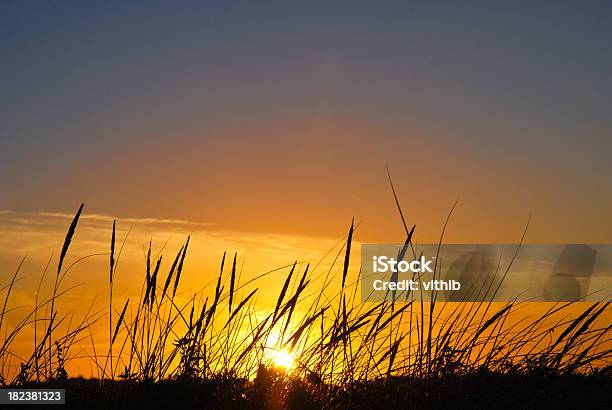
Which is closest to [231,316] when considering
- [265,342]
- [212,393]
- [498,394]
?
[265,342]

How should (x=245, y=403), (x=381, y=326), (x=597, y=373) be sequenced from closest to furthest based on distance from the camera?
1. (x=245, y=403)
2. (x=597, y=373)
3. (x=381, y=326)

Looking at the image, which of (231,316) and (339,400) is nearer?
(339,400)

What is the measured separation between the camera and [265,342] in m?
4.37

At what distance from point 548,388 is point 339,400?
3.70 ft

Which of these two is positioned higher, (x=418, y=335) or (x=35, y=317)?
(x=35, y=317)

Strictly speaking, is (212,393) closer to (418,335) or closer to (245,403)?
(245,403)

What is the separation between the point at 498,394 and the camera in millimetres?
3986

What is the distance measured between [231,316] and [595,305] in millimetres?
2013

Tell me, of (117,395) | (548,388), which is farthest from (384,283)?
(117,395)

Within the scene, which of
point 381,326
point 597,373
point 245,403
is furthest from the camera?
point 381,326

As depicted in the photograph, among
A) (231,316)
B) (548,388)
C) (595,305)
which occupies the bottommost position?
(548,388)

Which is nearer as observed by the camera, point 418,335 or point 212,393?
point 212,393

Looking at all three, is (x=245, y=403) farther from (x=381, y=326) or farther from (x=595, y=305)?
(x=595, y=305)

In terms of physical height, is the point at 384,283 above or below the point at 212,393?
above
